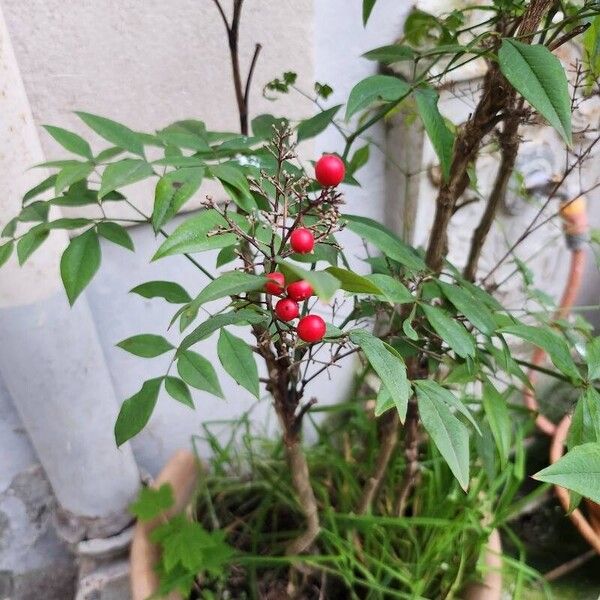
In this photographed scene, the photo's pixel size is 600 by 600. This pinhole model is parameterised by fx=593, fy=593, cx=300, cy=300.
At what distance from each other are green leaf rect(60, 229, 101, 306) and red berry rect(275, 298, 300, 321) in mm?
267

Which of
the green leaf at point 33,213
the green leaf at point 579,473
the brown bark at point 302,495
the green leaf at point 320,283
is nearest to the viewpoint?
the green leaf at point 320,283

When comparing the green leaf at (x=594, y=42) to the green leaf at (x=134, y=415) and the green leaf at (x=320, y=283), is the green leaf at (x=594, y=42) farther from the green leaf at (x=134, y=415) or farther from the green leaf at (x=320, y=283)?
the green leaf at (x=134, y=415)

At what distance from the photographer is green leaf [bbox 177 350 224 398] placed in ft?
1.82

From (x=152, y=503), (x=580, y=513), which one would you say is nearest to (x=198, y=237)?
(x=152, y=503)

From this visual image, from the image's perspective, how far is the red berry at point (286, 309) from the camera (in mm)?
394

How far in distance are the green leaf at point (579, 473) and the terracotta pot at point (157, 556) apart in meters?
0.52

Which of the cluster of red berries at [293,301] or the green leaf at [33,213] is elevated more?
the green leaf at [33,213]

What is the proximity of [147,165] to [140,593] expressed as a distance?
64cm

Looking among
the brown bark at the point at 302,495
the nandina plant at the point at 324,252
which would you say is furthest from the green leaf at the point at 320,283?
the brown bark at the point at 302,495

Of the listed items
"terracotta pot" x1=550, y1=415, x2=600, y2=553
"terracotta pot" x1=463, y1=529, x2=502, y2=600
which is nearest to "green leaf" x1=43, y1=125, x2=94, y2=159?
"terracotta pot" x1=463, y1=529, x2=502, y2=600

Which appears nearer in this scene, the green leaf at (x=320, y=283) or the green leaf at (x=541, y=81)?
the green leaf at (x=320, y=283)

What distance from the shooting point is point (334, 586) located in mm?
932

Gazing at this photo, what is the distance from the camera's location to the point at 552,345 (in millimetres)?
563

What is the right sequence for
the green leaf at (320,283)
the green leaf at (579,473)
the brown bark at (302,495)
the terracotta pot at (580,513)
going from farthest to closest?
the terracotta pot at (580,513)
the brown bark at (302,495)
the green leaf at (579,473)
the green leaf at (320,283)
